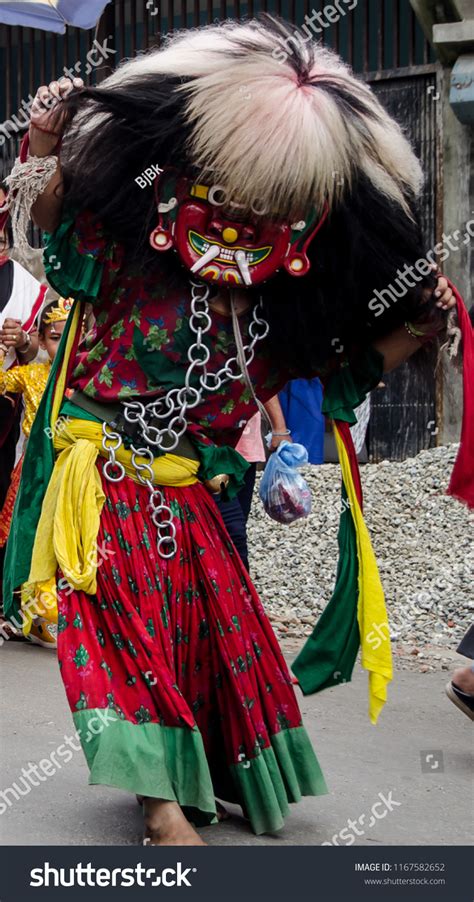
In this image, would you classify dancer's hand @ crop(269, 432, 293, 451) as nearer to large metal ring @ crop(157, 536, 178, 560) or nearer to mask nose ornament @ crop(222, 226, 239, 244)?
large metal ring @ crop(157, 536, 178, 560)

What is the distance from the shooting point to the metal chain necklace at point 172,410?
10.00ft

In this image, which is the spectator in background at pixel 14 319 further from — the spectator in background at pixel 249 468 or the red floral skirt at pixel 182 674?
the red floral skirt at pixel 182 674

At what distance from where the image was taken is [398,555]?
24.5 ft

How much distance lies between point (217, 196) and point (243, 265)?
0.17 m

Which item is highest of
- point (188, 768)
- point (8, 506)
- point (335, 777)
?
point (188, 768)

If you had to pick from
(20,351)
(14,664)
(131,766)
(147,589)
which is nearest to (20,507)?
(147,589)

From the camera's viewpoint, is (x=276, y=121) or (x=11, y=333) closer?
(x=276, y=121)

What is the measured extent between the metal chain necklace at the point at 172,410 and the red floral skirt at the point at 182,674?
31 millimetres

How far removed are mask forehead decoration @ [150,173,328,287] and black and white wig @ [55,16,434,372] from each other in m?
0.04

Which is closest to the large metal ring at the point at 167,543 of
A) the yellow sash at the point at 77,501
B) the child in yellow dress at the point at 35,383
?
the yellow sash at the point at 77,501

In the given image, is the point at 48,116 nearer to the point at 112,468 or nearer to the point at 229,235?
the point at 229,235

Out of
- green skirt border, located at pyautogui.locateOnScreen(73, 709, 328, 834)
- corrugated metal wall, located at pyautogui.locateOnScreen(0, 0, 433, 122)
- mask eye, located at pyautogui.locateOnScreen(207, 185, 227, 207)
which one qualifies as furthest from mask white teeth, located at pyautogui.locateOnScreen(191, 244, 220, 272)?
corrugated metal wall, located at pyautogui.locateOnScreen(0, 0, 433, 122)

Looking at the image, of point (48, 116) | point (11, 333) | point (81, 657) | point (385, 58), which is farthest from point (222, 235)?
point (385, 58)

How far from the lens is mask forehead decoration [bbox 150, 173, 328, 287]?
9.77ft
